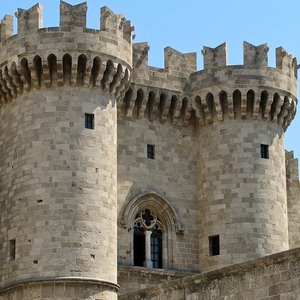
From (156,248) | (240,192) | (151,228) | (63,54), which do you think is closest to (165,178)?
(151,228)

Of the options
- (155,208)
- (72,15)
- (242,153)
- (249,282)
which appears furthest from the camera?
(242,153)

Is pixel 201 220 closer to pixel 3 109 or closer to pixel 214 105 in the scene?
pixel 214 105

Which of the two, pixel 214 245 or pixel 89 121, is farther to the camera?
pixel 214 245

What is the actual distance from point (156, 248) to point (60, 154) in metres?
5.34

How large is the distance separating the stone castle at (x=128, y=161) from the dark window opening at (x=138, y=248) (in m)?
0.04

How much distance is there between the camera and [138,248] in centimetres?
3241

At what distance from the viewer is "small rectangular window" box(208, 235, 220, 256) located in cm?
3278

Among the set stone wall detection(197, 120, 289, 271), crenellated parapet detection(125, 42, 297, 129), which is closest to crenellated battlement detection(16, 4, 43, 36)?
crenellated parapet detection(125, 42, 297, 129)

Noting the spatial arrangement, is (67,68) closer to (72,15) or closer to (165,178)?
(72,15)

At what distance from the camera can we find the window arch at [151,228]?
106ft

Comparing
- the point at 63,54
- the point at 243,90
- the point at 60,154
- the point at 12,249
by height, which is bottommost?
the point at 12,249

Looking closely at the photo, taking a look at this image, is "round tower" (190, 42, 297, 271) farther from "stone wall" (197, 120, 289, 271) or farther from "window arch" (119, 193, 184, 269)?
"window arch" (119, 193, 184, 269)

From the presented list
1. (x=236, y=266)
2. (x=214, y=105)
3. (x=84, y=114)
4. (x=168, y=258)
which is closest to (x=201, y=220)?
(x=168, y=258)

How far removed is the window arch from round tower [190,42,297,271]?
1.12 meters
